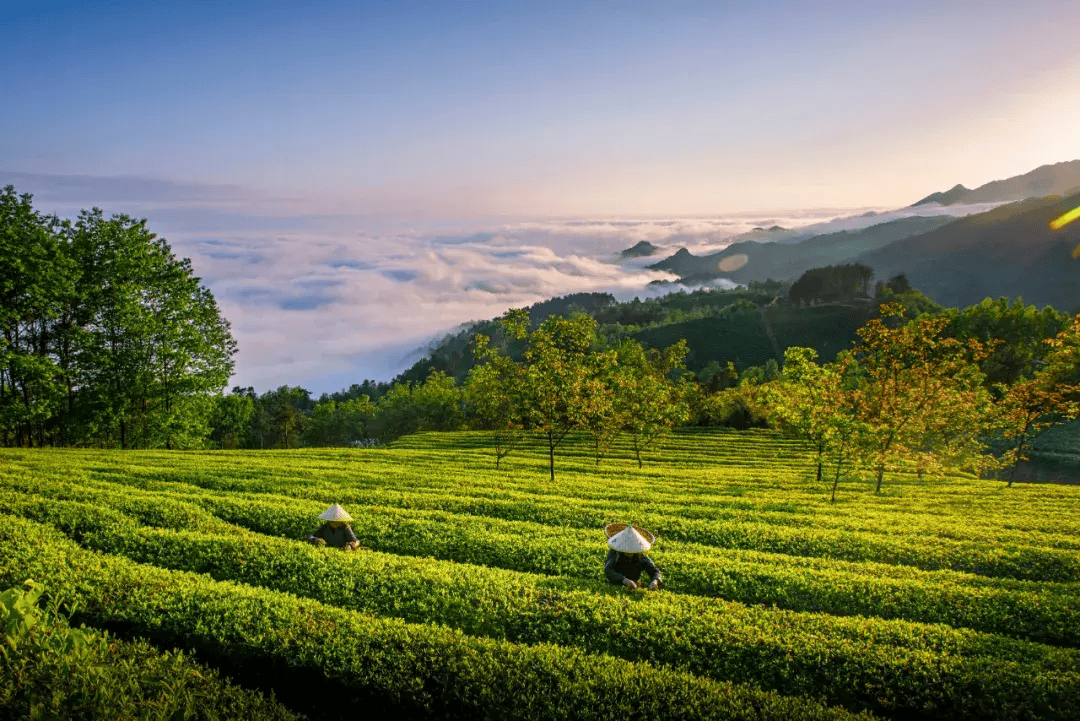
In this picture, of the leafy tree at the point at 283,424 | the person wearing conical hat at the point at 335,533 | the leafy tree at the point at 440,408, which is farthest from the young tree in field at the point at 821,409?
the leafy tree at the point at 283,424

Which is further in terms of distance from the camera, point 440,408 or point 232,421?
point 440,408

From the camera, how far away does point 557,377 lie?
29422 mm

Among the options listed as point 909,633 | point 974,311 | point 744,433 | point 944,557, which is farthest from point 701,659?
point 974,311

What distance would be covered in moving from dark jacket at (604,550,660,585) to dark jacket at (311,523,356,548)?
7568 millimetres

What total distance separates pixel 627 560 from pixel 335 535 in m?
8.39

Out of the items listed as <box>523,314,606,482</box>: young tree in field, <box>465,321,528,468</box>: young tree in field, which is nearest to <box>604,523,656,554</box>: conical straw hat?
<box>523,314,606,482</box>: young tree in field

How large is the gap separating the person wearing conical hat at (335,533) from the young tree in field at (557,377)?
14.7m

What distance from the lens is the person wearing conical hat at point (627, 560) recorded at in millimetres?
12883

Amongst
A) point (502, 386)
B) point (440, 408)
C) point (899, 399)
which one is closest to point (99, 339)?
point (502, 386)

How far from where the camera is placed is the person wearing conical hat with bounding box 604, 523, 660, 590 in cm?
1288

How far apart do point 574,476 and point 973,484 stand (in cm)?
2638

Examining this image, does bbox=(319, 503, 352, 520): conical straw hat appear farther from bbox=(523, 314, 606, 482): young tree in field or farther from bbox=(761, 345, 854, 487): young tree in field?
bbox=(761, 345, 854, 487): young tree in field

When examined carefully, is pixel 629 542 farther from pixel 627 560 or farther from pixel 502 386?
pixel 502 386

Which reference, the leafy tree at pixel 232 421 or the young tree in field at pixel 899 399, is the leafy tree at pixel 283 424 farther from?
the young tree in field at pixel 899 399
